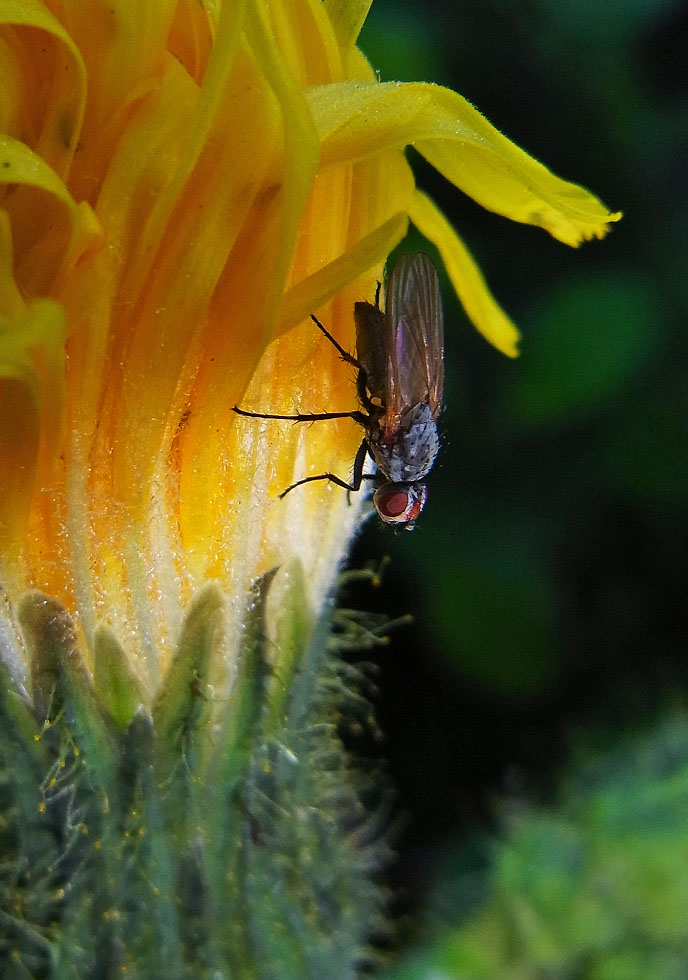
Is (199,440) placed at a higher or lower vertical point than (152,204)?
lower

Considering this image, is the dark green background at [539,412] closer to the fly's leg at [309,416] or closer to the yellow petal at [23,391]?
the fly's leg at [309,416]

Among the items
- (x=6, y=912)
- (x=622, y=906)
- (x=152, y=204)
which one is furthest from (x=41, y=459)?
(x=622, y=906)

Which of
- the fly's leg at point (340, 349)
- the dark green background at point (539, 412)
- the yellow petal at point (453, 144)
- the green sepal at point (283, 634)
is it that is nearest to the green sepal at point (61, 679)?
the green sepal at point (283, 634)

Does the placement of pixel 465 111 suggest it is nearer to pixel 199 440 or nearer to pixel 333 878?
pixel 199 440

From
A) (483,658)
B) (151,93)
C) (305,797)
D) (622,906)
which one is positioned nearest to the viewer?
(151,93)

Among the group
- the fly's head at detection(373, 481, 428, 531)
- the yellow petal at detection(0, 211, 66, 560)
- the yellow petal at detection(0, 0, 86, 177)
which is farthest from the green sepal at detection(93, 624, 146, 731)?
the yellow petal at detection(0, 0, 86, 177)

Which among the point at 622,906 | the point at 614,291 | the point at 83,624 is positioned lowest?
the point at 622,906

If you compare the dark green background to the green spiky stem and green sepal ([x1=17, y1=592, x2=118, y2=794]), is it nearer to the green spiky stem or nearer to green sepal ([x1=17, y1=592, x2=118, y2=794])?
the green spiky stem
